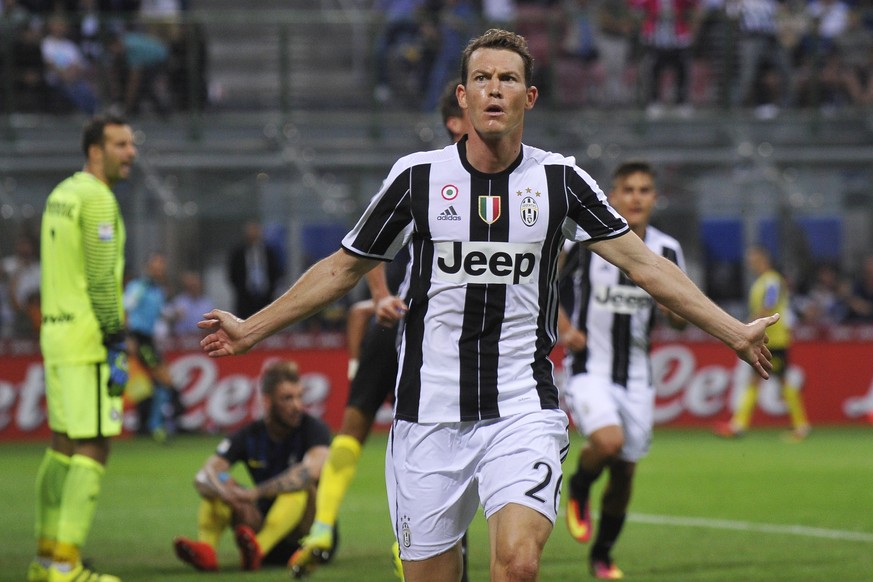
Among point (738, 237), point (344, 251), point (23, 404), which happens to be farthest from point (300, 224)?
point (344, 251)

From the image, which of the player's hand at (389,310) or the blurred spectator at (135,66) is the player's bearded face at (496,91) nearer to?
the player's hand at (389,310)

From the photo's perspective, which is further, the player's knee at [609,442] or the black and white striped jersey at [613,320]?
the black and white striped jersey at [613,320]

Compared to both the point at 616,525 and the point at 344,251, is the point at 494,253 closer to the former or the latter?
the point at 344,251

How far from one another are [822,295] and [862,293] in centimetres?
55

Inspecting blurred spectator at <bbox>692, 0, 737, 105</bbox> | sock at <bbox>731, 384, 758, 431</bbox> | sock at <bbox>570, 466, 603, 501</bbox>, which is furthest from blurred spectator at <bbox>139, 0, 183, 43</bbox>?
sock at <bbox>570, 466, 603, 501</bbox>

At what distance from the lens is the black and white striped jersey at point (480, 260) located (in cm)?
520

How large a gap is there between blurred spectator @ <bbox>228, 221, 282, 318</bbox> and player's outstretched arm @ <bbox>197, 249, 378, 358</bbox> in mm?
13237

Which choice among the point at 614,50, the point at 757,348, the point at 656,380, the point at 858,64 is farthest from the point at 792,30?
the point at 757,348

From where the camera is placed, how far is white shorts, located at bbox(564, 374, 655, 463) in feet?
27.7

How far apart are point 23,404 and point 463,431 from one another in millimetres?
13661

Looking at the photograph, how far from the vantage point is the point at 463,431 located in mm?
5242

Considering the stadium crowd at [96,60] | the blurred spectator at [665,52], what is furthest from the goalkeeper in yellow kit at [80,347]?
the blurred spectator at [665,52]

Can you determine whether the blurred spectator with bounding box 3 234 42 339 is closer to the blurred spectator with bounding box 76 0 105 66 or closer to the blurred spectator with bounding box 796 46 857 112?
the blurred spectator with bounding box 76 0 105 66

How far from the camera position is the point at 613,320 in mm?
8719
